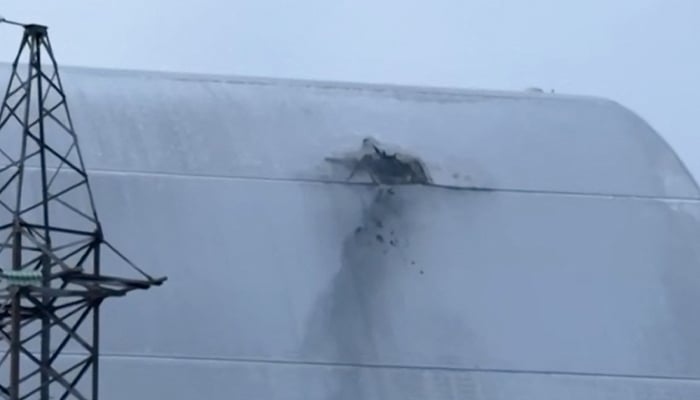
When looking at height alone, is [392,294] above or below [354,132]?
below

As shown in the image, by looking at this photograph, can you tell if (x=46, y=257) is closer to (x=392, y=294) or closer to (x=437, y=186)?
(x=392, y=294)

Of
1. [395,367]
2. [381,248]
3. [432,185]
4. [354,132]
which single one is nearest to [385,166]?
[432,185]

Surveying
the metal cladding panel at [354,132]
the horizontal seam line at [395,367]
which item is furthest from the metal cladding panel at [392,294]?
the metal cladding panel at [354,132]

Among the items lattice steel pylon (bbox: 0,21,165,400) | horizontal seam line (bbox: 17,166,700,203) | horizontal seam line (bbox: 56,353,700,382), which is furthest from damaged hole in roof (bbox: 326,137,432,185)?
lattice steel pylon (bbox: 0,21,165,400)

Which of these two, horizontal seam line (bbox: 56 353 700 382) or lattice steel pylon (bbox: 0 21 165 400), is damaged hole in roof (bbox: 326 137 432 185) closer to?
horizontal seam line (bbox: 56 353 700 382)

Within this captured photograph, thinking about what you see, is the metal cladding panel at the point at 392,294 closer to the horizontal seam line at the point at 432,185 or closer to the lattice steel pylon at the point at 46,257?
the horizontal seam line at the point at 432,185

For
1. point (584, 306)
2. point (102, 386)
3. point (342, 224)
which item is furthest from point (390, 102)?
point (102, 386)
